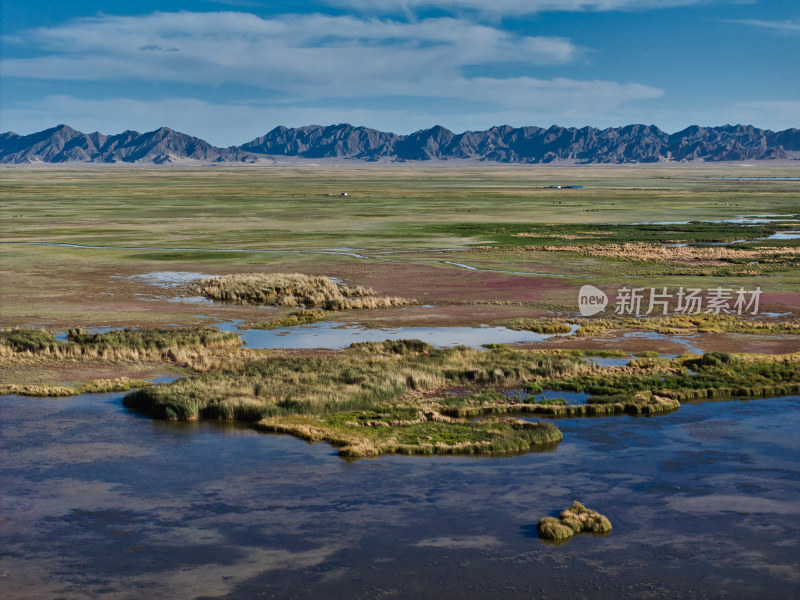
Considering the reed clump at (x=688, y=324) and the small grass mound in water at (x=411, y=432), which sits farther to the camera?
the reed clump at (x=688, y=324)

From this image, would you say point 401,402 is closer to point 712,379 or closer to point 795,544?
point 712,379

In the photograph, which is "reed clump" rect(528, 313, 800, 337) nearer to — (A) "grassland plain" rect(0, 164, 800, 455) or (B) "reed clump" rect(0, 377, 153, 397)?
(A) "grassland plain" rect(0, 164, 800, 455)

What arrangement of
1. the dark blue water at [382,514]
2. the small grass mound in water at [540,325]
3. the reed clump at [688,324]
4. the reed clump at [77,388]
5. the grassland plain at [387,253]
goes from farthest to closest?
the grassland plain at [387,253] < the small grass mound in water at [540,325] < the reed clump at [688,324] < the reed clump at [77,388] < the dark blue water at [382,514]

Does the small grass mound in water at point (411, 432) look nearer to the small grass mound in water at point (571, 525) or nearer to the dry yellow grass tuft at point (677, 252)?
the small grass mound in water at point (571, 525)

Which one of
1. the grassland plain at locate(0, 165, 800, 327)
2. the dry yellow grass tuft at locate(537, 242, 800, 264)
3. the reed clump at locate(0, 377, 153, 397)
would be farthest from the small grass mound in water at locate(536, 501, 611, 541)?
the dry yellow grass tuft at locate(537, 242, 800, 264)

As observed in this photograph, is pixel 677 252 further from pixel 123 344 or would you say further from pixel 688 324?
pixel 123 344

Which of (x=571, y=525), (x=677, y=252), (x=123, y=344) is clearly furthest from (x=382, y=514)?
(x=677, y=252)

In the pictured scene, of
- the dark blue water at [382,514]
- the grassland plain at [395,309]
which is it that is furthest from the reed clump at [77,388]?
the dark blue water at [382,514]
